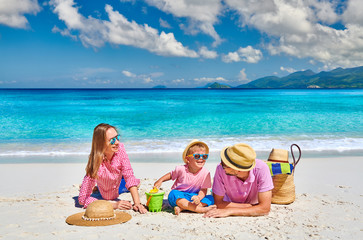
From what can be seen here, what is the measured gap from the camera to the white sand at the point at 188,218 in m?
3.67

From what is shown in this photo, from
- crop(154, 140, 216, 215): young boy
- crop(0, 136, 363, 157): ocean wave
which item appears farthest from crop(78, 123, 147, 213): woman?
crop(0, 136, 363, 157): ocean wave

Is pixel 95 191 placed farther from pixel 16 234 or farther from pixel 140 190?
pixel 16 234

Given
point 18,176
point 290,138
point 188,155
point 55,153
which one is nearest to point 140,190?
point 188,155

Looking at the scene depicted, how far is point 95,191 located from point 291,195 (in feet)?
10.8

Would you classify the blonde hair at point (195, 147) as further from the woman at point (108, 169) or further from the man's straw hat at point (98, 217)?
the man's straw hat at point (98, 217)

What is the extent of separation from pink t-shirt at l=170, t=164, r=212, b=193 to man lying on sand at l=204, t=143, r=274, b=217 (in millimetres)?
334

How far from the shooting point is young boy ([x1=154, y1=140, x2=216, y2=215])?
446 centimetres

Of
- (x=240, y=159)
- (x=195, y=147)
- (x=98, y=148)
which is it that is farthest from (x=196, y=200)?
(x=98, y=148)

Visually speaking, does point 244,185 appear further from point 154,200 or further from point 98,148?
point 98,148

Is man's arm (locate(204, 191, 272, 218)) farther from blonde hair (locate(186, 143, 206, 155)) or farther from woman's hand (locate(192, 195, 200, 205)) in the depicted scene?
blonde hair (locate(186, 143, 206, 155))

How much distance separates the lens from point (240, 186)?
14.1 ft

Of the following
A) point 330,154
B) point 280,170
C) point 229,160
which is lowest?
point 330,154

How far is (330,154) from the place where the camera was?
978 centimetres

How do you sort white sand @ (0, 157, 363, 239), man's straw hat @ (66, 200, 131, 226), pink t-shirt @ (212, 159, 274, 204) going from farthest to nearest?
pink t-shirt @ (212, 159, 274, 204) → man's straw hat @ (66, 200, 131, 226) → white sand @ (0, 157, 363, 239)
